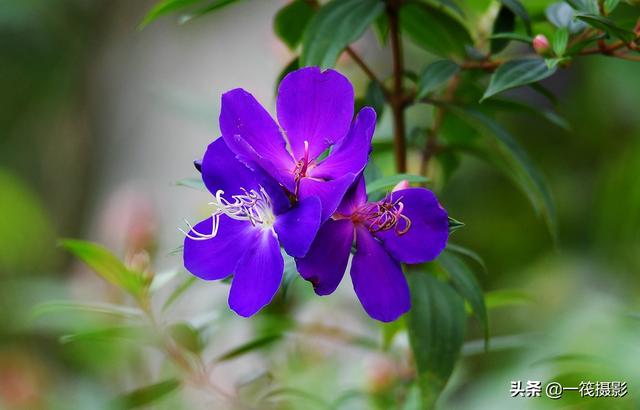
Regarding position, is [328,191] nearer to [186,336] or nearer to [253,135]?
[253,135]

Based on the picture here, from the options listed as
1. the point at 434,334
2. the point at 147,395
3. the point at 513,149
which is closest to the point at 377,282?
the point at 434,334

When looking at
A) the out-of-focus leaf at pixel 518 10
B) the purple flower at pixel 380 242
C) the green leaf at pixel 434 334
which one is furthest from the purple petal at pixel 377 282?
the out-of-focus leaf at pixel 518 10

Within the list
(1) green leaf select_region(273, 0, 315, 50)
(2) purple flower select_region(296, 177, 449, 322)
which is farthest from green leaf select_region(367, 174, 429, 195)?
(1) green leaf select_region(273, 0, 315, 50)

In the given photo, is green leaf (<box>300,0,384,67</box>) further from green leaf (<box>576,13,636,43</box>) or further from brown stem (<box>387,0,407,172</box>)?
green leaf (<box>576,13,636,43</box>)

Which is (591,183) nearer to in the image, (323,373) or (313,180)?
(323,373)

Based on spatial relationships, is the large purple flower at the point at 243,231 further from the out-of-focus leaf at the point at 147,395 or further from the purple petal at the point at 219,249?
the out-of-focus leaf at the point at 147,395

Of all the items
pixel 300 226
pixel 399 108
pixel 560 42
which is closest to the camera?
pixel 300 226
